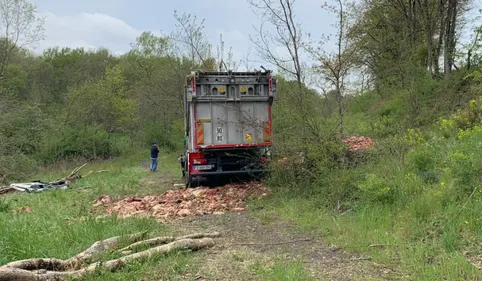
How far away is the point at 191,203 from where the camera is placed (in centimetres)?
988

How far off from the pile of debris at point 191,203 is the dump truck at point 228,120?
0.69 m

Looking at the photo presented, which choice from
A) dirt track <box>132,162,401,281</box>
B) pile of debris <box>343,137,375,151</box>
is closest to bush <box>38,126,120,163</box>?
pile of debris <box>343,137,375,151</box>

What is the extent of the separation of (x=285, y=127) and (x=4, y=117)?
2029 centimetres

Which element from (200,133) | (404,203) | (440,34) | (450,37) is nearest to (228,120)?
(200,133)

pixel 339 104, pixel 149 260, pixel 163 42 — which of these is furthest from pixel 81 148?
pixel 149 260

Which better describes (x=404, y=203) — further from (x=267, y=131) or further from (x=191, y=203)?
(x=267, y=131)

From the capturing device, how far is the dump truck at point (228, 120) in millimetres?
11656

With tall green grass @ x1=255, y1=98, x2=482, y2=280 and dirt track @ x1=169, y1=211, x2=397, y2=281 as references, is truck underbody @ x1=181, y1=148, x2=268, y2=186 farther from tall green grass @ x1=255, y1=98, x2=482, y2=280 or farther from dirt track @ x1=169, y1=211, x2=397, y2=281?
dirt track @ x1=169, y1=211, x2=397, y2=281

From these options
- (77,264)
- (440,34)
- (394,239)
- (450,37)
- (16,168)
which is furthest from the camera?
(16,168)

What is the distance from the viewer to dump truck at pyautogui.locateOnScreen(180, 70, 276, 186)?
11656 millimetres

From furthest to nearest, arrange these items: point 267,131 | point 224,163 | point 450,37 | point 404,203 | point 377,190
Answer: point 450,37 < point 224,163 < point 267,131 < point 377,190 < point 404,203

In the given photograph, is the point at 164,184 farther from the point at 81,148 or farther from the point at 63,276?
the point at 81,148

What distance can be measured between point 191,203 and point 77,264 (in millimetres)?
5023

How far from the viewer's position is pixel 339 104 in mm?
10938
